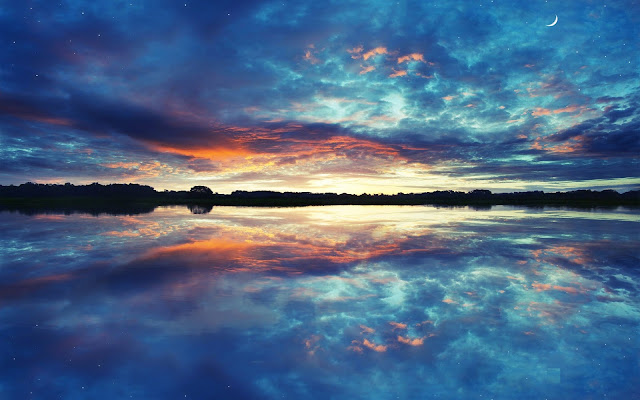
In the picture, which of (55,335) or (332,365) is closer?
(332,365)

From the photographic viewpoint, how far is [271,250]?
1378cm

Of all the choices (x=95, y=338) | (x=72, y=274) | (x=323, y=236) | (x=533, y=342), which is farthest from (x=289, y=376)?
(x=323, y=236)

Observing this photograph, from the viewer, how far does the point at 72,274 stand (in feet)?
33.1

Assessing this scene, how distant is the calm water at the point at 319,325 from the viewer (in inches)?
188

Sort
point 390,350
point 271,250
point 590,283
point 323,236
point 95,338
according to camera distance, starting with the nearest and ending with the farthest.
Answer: point 390,350, point 95,338, point 590,283, point 271,250, point 323,236

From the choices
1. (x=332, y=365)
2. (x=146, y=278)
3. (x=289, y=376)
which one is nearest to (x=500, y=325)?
(x=332, y=365)

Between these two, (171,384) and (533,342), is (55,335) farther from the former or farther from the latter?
(533,342)

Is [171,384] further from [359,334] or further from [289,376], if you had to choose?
[359,334]

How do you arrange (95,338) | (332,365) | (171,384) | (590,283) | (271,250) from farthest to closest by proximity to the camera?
(271,250)
(590,283)
(95,338)
(332,365)
(171,384)

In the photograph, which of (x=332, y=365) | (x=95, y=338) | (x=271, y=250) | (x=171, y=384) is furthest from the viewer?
(x=271, y=250)

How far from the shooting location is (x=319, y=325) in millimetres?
6555

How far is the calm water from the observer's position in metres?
4.77

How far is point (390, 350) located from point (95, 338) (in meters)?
5.19

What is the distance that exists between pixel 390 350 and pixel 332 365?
106 centimetres
